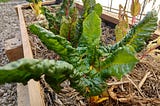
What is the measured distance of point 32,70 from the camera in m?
0.39

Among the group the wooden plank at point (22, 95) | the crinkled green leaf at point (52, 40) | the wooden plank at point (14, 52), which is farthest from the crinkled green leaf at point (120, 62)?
the wooden plank at point (14, 52)

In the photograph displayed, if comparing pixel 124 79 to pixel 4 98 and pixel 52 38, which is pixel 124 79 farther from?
pixel 4 98

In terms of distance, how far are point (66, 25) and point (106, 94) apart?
0.30 metres

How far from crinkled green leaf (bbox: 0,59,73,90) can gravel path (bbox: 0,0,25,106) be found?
1.03 metres

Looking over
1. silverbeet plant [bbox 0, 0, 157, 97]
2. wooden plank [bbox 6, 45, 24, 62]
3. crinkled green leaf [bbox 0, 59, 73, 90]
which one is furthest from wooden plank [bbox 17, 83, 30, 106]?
crinkled green leaf [bbox 0, 59, 73, 90]

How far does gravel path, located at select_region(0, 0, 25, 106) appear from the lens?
56.1 inches

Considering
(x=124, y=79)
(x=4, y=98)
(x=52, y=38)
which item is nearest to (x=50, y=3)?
(x=4, y=98)

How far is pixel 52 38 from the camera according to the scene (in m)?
0.55

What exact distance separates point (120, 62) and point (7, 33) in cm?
211

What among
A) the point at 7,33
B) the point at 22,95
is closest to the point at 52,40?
the point at 22,95

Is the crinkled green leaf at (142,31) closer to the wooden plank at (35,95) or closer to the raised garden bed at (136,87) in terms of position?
the raised garden bed at (136,87)

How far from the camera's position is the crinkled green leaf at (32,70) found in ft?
1.21

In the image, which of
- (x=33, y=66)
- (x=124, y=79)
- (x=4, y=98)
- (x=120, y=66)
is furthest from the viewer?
(x=4, y=98)

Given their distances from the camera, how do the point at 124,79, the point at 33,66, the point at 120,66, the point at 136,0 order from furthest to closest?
the point at 136,0, the point at 124,79, the point at 120,66, the point at 33,66
